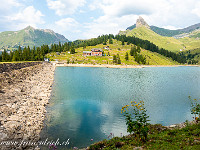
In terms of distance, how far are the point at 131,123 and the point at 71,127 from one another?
13306mm

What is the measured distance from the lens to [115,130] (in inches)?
908

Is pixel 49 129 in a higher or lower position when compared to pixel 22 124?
lower

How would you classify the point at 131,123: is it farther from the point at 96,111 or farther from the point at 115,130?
the point at 96,111

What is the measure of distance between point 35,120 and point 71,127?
6.29 m

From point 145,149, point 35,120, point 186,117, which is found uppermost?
point 145,149

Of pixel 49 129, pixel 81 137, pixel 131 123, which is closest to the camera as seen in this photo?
pixel 131 123

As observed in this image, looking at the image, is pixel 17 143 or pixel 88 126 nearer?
pixel 17 143

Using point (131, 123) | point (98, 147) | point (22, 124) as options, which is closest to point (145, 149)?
point (131, 123)

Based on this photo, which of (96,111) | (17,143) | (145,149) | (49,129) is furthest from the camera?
(96,111)

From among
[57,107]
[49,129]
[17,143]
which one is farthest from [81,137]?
[57,107]

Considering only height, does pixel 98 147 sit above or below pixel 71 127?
above

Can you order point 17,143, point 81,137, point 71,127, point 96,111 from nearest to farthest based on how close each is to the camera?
point 17,143 → point 81,137 → point 71,127 → point 96,111

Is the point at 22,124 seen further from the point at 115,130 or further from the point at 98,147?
the point at 115,130

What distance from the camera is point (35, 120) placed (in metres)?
23.5
